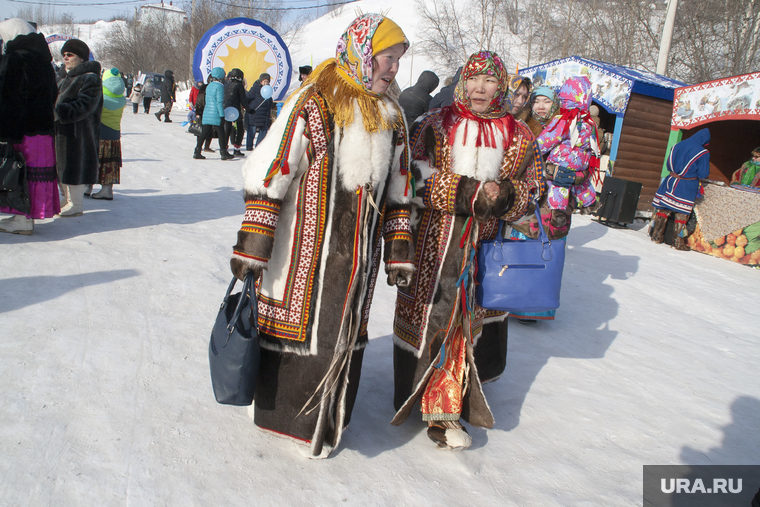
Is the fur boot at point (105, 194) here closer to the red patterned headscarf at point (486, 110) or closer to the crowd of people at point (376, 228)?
the crowd of people at point (376, 228)

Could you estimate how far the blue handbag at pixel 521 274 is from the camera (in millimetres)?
2324

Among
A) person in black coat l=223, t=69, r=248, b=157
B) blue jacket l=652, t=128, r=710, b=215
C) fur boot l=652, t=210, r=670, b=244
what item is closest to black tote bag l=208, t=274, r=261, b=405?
blue jacket l=652, t=128, r=710, b=215

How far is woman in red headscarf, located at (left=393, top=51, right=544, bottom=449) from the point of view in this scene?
2262mm

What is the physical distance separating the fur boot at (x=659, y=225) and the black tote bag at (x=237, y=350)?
7.77m

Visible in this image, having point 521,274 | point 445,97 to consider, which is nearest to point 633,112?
point 445,97

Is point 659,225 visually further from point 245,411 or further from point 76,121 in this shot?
point 76,121

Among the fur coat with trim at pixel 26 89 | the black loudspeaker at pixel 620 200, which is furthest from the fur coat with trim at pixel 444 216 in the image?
the black loudspeaker at pixel 620 200

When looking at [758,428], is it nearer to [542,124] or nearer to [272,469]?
[542,124]

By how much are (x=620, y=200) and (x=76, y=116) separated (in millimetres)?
7961

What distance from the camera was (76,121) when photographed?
15.9ft

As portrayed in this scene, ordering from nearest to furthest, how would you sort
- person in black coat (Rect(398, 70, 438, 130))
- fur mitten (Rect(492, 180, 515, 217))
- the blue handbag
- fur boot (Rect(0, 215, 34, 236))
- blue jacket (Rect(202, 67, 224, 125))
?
fur mitten (Rect(492, 180, 515, 217)) → the blue handbag → fur boot (Rect(0, 215, 34, 236)) → person in black coat (Rect(398, 70, 438, 130)) → blue jacket (Rect(202, 67, 224, 125))

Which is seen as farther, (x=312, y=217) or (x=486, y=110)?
(x=486, y=110)

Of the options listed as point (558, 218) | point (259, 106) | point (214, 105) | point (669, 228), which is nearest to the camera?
point (558, 218)

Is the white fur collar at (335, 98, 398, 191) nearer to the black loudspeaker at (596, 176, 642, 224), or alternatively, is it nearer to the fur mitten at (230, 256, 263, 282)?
the fur mitten at (230, 256, 263, 282)
